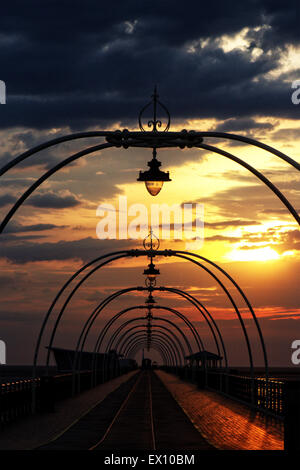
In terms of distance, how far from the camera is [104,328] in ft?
204

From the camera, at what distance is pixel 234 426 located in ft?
82.8

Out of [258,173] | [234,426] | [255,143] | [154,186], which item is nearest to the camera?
[255,143]

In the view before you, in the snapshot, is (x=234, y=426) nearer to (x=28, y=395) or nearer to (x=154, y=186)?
(x=28, y=395)

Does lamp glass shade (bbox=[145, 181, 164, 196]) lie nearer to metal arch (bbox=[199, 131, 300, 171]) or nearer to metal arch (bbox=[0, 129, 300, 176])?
metal arch (bbox=[0, 129, 300, 176])

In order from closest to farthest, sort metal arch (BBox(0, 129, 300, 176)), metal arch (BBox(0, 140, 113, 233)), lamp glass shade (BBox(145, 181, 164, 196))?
metal arch (BBox(0, 129, 300, 176)), lamp glass shade (BBox(145, 181, 164, 196)), metal arch (BBox(0, 140, 113, 233))

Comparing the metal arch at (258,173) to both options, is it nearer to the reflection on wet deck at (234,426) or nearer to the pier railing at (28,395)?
the reflection on wet deck at (234,426)

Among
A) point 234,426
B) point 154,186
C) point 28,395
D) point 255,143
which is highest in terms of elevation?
point 255,143

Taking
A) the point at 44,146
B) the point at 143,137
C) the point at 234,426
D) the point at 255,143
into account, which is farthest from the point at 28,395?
the point at 255,143

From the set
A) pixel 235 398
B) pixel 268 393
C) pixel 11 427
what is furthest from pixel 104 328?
pixel 11 427

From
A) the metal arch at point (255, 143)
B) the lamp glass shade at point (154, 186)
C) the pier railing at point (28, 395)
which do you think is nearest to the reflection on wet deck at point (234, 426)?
the pier railing at point (28, 395)

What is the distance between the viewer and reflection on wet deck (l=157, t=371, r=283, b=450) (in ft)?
65.6

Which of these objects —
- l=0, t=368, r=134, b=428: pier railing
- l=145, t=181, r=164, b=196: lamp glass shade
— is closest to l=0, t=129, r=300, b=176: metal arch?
l=145, t=181, r=164, b=196: lamp glass shade
